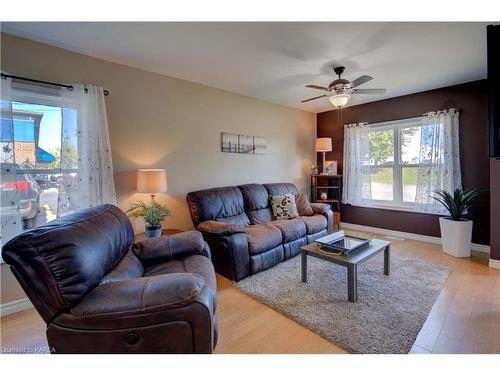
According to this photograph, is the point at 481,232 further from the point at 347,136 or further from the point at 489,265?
the point at 347,136

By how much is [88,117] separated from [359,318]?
121 inches

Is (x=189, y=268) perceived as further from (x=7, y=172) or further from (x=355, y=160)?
(x=355, y=160)

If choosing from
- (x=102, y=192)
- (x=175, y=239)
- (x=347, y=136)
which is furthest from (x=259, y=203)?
(x=347, y=136)

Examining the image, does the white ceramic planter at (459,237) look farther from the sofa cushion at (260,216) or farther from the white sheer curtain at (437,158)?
the sofa cushion at (260,216)

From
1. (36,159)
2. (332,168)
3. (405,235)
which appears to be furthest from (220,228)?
(405,235)

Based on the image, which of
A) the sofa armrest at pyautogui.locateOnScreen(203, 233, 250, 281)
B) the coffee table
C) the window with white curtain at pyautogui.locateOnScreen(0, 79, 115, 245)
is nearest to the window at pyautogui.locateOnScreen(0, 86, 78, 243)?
the window with white curtain at pyautogui.locateOnScreen(0, 79, 115, 245)

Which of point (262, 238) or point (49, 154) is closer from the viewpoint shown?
point (49, 154)

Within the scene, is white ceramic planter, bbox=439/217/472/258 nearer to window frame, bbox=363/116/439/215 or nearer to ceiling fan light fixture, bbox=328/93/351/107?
window frame, bbox=363/116/439/215

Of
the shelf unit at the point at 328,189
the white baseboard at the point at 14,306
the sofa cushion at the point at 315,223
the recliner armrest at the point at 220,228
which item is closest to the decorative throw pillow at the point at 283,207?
the sofa cushion at the point at 315,223

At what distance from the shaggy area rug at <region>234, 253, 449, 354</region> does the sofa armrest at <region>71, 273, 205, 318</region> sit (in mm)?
1152

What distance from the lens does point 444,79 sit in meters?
3.30

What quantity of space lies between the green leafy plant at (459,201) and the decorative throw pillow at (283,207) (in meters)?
2.08

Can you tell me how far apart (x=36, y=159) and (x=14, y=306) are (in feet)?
4.33

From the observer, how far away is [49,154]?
228cm
